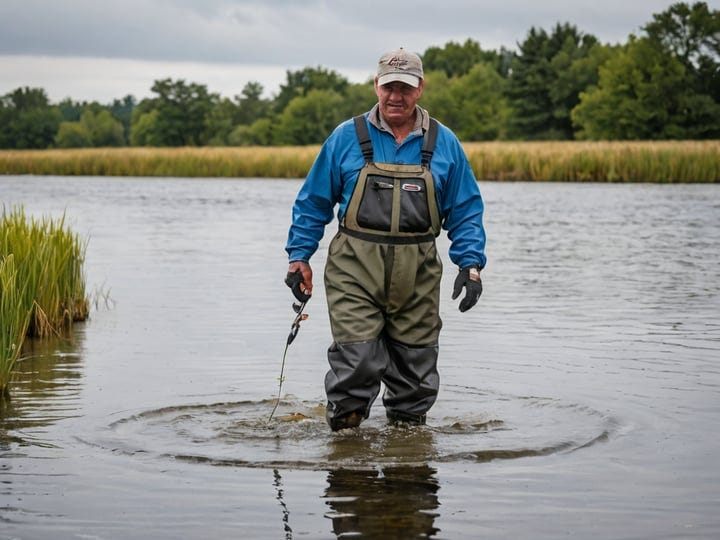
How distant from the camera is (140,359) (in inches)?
339

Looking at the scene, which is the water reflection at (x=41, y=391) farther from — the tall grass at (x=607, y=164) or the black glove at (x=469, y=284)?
the tall grass at (x=607, y=164)

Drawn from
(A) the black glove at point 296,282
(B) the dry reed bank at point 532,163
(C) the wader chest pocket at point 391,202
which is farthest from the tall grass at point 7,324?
(B) the dry reed bank at point 532,163

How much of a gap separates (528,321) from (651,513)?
5.79m

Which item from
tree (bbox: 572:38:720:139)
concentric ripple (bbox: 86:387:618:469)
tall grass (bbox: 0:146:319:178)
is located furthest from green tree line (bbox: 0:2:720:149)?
concentric ripple (bbox: 86:387:618:469)

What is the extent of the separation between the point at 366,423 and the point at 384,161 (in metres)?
1.52

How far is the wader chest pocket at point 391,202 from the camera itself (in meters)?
5.64

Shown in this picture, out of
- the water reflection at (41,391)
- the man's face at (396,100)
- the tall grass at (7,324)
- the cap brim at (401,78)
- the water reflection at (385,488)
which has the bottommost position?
the water reflection at (41,391)

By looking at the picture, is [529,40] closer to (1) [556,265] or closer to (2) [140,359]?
(1) [556,265]

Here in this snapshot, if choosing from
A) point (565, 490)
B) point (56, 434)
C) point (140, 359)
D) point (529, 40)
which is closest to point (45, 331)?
point (140, 359)

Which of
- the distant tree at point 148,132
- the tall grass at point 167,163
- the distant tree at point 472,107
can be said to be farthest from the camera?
the distant tree at point 148,132

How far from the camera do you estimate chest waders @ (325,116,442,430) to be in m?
5.66

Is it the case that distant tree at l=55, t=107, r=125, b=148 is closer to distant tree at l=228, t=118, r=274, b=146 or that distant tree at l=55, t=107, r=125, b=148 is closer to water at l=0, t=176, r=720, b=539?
distant tree at l=228, t=118, r=274, b=146

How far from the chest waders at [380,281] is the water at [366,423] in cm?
36

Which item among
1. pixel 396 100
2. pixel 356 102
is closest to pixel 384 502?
pixel 396 100
